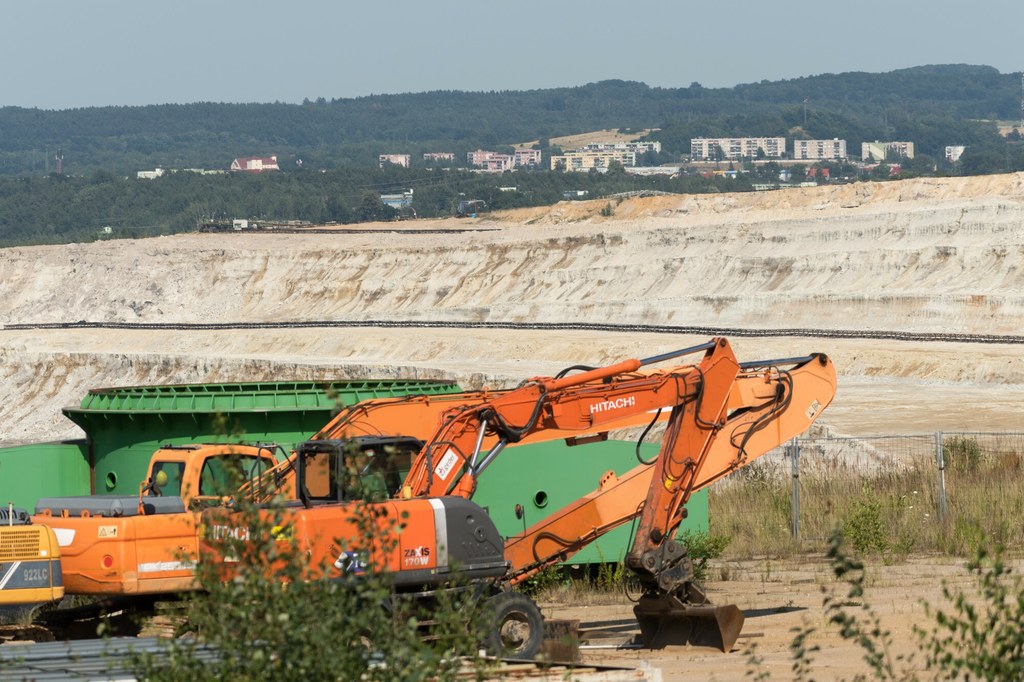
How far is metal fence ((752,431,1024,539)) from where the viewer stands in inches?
931

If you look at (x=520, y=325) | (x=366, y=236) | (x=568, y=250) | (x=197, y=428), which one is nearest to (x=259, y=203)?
(x=366, y=236)

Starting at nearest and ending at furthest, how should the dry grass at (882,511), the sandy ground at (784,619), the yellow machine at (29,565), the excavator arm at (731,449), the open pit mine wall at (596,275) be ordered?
the yellow machine at (29,565), the sandy ground at (784,619), the excavator arm at (731,449), the dry grass at (882,511), the open pit mine wall at (596,275)

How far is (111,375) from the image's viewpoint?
56125 millimetres

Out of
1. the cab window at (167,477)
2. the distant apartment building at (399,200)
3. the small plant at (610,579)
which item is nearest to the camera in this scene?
the cab window at (167,477)

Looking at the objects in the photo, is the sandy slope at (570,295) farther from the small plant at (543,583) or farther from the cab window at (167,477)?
the cab window at (167,477)

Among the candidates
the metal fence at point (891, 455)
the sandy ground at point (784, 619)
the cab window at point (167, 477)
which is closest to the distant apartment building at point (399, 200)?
the metal fence at point (891, 455)

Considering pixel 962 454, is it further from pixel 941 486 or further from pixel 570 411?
pixel 570 411

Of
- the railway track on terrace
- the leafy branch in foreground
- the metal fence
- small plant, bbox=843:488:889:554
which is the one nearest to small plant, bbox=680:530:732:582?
small plant, bbox=843:488:889:554

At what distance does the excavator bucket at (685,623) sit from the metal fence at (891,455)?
21.9ft

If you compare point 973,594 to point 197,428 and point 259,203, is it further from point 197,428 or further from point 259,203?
point 259,203

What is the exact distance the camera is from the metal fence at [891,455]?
23641 millimetres

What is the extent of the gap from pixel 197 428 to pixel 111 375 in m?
38.8

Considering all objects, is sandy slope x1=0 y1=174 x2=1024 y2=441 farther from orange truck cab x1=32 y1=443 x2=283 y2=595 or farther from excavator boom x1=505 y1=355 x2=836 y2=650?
orange truck cab x1=32 y1=443 x2=283 y2=595

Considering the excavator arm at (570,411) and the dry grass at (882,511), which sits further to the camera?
the dry grass at (882,511)
